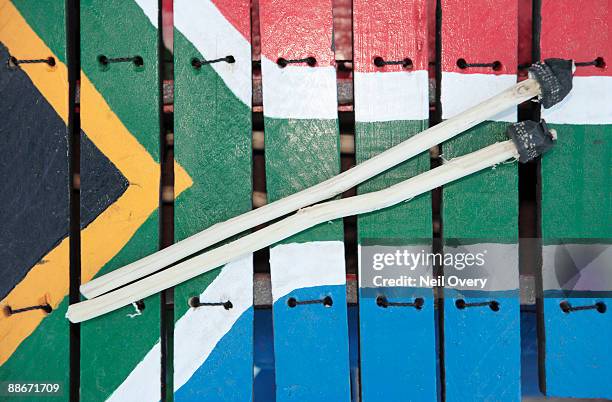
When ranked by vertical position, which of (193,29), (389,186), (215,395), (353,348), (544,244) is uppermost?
(193,29)

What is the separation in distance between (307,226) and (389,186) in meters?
0.20

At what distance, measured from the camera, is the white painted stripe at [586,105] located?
3.17 feet

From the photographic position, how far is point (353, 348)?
3.50 feet

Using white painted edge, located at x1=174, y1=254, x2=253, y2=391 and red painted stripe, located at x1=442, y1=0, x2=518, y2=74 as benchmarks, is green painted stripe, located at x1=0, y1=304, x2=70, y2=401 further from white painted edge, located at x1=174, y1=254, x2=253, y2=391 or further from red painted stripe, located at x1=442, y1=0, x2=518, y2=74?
red painted stripe, located at x1=442, y1=0, x2=518, y2=74

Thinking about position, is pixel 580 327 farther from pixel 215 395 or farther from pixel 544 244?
pixel 215 395

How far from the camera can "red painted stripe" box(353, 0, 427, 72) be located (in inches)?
38.1

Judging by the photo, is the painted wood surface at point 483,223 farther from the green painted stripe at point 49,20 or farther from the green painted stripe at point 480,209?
the green painted stripe at point 49,20

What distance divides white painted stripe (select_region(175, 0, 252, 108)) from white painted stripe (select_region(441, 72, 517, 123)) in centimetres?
42

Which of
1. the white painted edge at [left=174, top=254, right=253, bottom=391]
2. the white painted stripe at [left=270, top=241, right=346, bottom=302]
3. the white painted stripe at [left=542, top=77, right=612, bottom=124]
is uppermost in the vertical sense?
the white painted stripe at [left=542, top=77, right=612, bottom=124]

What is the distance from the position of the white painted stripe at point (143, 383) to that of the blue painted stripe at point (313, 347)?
26 centimetres

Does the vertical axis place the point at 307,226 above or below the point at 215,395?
above

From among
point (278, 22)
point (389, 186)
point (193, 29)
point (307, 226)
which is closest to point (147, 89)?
point (193, 29)
